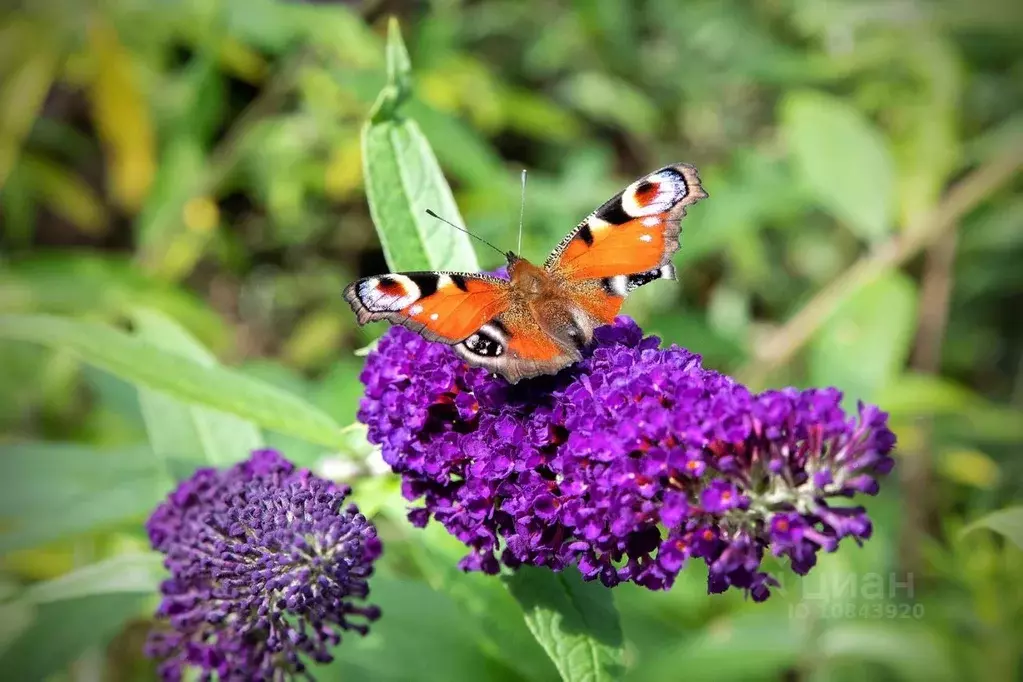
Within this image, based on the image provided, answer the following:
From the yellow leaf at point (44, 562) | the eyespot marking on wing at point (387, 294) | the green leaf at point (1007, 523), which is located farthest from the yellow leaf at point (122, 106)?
the green leaf at point (1007, 523)

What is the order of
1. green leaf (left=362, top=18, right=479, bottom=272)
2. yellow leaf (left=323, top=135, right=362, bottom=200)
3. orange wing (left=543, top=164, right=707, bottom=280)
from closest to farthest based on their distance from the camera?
orange wing (left=543, top=164, right=707, bottom=280) < green leaf (left=362, top=18, right=479, bottom=272) < yellow leaf (left=323, top=135, right=362, bottom=200)

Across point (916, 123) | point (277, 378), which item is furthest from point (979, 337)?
point (277, 378)

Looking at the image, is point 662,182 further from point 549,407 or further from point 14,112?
point 14,112

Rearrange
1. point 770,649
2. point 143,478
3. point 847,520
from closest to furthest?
point 847,520, point 143,478, point 770,649

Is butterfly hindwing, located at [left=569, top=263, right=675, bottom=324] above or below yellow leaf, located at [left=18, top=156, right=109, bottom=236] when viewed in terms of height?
below

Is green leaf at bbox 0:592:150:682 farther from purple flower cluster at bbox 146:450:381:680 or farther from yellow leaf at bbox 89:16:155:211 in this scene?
yellow leaf at bbox 89:16:155:211

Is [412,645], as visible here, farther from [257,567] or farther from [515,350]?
[515,350]

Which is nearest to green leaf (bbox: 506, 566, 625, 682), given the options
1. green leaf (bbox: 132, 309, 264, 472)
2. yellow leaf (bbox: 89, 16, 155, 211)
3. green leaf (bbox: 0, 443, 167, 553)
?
green leaf (bbox: 132, 309, 264, 472)
